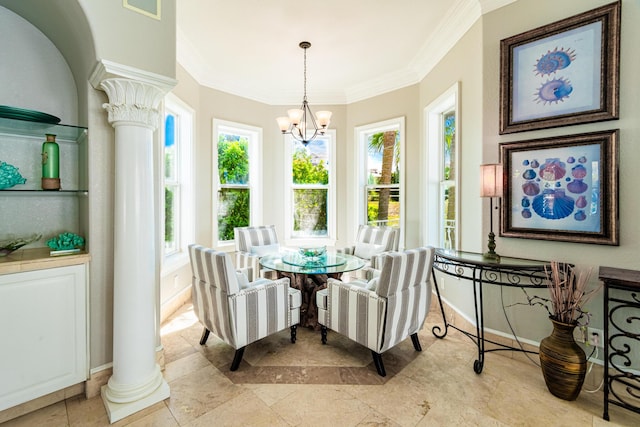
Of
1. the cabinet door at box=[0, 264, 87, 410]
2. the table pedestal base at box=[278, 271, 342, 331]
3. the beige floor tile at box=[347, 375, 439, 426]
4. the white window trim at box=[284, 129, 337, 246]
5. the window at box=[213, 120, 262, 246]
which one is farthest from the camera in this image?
the white window trim at box=[284, 129, 337, 246]

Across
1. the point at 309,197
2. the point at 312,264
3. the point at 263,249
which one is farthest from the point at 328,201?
the point at 312,264

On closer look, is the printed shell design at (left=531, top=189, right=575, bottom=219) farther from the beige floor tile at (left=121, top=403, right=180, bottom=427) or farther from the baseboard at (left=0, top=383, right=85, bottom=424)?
the baseboard at (left=0, top=383, right=85, bottom=424)

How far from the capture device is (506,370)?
2285 millimetres

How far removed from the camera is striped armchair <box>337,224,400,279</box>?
151 inches

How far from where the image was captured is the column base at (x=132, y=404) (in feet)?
5.78

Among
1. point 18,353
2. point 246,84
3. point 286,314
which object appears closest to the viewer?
point 18,353

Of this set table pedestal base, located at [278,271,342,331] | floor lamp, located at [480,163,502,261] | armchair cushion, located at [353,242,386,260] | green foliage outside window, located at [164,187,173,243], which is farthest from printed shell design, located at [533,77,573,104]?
green foliage outside window, located at [164,187,173,243]

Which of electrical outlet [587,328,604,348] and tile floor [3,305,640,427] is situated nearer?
tile floor [3,305,640,427]

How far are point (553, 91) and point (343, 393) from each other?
2761 millimetres

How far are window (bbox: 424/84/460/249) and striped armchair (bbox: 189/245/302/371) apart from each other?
7.35 feet

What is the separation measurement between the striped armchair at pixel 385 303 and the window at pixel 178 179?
225 cm

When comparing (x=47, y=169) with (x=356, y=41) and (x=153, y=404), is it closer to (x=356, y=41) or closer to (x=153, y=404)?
(x=153, y=404)

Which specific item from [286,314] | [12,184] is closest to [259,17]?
[12,184]

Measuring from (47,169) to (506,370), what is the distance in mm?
3684
